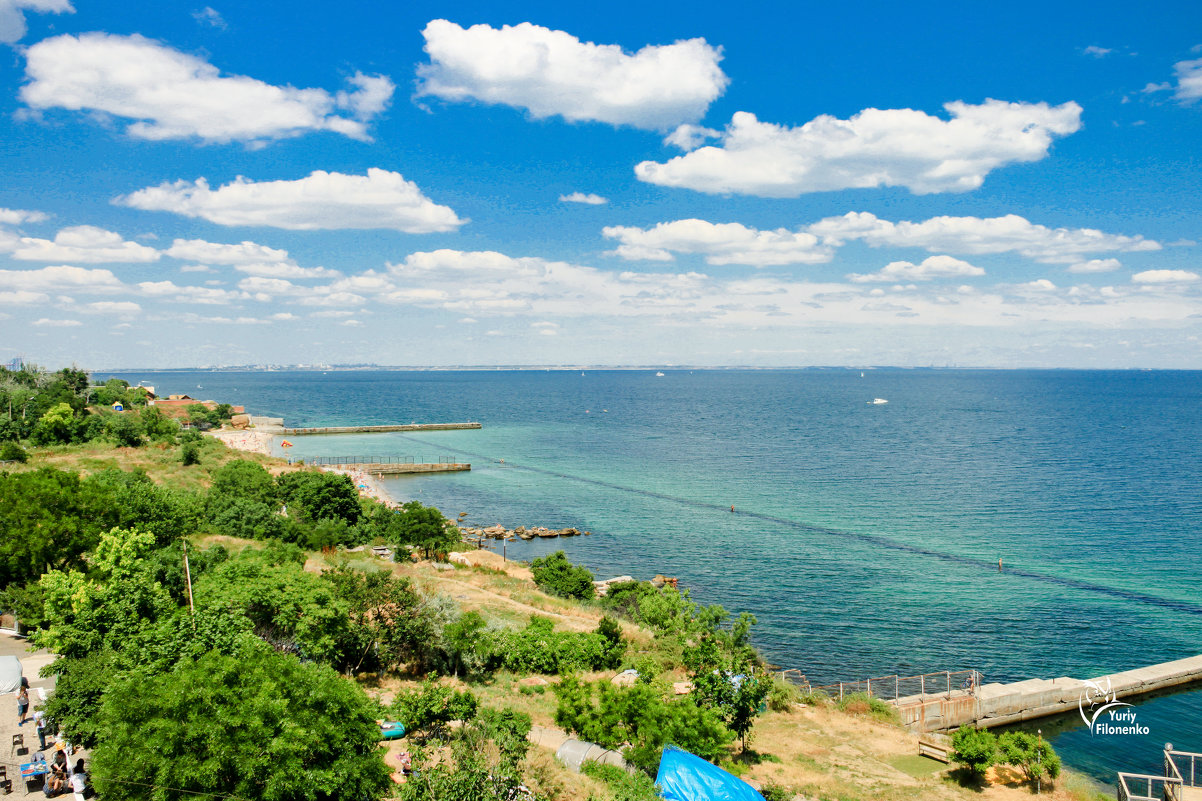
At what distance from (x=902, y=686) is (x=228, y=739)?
31.4 meters

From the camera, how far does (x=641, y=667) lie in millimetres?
28922

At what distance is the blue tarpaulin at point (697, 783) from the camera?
18.9 m

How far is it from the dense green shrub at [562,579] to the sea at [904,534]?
7.09m

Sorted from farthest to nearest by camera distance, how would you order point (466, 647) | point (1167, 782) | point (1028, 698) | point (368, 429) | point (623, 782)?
point (368, 429)
point (1028, 698)
point (466, 647)
point (1167, 782)
point (623, 782)

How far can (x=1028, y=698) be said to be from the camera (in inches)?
1273

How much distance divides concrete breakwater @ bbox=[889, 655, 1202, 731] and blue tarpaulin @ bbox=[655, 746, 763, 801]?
15295mm

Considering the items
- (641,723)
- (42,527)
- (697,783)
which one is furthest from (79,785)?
(42,527)

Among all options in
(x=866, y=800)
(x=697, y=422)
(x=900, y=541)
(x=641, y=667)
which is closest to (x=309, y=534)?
(x=641, y=667)

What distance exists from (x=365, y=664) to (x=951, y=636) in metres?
33.3

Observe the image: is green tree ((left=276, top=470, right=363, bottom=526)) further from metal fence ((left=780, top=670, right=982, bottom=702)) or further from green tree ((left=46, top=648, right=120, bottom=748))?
metal fence ((left=780, top=670, right=982, bottom=702))

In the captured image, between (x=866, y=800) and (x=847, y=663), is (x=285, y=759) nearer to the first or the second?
(x=866, y=800)

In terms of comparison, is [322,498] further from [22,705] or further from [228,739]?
[228,739]

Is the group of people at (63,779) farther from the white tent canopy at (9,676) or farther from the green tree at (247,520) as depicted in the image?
the green tree at (247,520)

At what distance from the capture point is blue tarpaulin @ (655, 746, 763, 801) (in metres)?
18.9
